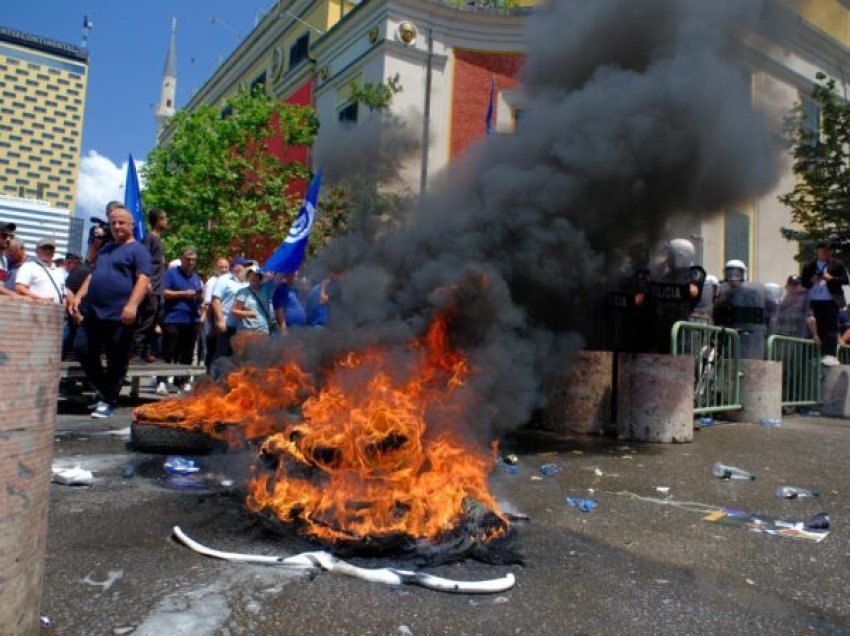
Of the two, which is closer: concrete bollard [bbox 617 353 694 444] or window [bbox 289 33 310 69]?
concrete bollard [bbox 617 353 694 444]

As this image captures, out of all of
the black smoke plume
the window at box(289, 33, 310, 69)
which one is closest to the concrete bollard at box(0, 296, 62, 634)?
the black smoke plume

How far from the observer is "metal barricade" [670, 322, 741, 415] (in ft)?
23.1

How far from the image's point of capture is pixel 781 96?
8.58 m

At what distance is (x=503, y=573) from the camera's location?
2.74 metres

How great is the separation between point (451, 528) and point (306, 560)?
67 cm

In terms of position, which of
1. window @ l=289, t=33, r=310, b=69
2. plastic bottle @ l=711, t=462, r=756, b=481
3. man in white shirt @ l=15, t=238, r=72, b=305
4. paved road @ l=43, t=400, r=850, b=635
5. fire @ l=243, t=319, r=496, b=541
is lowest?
paved road @ l=43, t=400, r=850, b=635

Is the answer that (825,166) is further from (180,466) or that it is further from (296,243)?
(180,466)

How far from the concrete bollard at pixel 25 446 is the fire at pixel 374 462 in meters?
1.32

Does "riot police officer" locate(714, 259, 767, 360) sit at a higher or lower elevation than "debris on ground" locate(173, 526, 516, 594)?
higher

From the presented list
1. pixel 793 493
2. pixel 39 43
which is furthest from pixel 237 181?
pixel 39 43

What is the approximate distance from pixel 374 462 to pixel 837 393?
9066mm

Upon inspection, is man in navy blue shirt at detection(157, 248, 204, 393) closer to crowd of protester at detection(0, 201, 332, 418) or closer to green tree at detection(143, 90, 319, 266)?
crowd of protester at detection(0, 201, 332, 418)

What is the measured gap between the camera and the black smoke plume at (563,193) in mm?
5055

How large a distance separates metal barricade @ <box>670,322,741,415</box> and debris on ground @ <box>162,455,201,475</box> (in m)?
4.76
